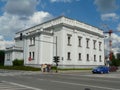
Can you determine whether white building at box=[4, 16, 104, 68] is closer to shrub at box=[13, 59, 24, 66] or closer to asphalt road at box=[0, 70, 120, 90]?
shrub at box=[13, 59, 24, 66]

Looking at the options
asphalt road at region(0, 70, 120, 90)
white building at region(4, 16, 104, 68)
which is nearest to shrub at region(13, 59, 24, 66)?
white building at region(4, 16, 104, 68)

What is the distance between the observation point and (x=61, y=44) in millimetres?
59031

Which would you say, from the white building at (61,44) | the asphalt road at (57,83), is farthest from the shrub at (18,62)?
the asphalt road at (57,83)

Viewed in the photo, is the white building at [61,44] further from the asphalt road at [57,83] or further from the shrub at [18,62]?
the asphalt road at [57,83]

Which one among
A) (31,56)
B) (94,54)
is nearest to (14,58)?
(31,56)

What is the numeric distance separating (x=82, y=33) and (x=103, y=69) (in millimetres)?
18512

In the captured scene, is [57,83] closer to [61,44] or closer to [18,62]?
[61,44]

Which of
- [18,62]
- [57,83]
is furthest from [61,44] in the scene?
[57,83]

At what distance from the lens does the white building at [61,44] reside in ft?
195

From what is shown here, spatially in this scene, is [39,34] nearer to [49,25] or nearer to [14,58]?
[49,25]

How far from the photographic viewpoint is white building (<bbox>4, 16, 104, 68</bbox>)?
5938cm

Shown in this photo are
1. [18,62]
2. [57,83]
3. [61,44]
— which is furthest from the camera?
[18,62]

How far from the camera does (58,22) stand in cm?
6022

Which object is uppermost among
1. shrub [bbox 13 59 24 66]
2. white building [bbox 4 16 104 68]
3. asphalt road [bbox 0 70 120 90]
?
white building [bbox 4 16 104 68]
